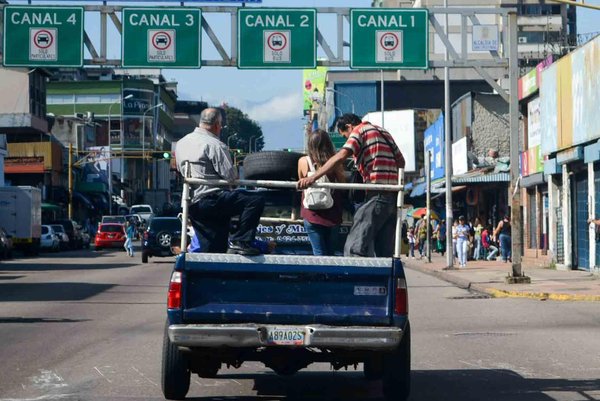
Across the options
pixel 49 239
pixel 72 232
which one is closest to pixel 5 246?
pixel 49 239

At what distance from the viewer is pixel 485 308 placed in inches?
797

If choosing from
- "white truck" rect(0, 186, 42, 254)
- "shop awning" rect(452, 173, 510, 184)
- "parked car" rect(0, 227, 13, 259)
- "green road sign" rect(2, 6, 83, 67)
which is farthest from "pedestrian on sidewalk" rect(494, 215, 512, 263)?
"white truck" rect(0, 186, 42, 254)

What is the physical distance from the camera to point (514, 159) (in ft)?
85.5

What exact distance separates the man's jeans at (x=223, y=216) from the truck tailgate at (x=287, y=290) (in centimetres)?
62

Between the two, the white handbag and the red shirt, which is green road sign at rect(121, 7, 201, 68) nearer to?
the red shirt

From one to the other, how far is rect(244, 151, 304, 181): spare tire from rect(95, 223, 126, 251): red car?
1920 inches

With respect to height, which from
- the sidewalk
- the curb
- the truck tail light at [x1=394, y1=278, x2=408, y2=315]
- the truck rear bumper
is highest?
the truck tail light at [x1=394, y1=278, x2=408, y2=315]

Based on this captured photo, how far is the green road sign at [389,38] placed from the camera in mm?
26562

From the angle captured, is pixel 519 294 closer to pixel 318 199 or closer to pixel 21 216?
pixel 318 199

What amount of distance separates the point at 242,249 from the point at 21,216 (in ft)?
140

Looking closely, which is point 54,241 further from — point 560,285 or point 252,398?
point 252,398

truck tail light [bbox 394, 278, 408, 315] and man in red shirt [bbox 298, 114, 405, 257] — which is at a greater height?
man in red shirt [bbox 298, 114, 405, 257]

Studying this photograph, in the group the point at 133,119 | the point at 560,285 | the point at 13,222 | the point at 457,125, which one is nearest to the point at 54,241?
the point at 13,222

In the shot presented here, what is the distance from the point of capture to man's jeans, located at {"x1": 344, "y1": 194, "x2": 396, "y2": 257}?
31.9ft
